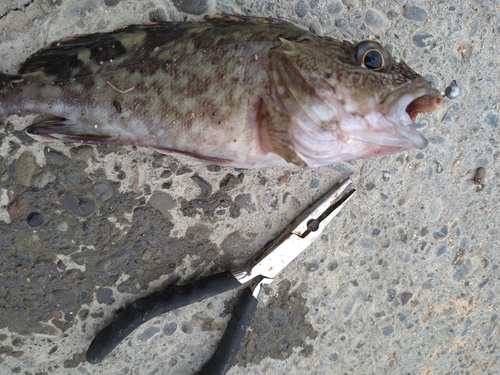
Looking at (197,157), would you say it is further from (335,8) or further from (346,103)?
(335,8)

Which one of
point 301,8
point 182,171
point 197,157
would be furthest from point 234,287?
point 301,8

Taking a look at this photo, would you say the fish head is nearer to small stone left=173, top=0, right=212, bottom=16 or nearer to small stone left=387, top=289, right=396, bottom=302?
small stone left=173, top=0, right=212, bottom=16

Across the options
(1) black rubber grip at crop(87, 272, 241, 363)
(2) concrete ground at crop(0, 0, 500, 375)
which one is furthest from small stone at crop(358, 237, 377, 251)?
(1) black rubber grip at crop(87, 272, 241, 363)

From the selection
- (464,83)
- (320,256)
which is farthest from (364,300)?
(464,83)

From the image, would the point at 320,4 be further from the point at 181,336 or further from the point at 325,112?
the point at 181,336

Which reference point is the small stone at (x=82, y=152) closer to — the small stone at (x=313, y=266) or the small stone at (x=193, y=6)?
the small stone at (x=193, y=6)

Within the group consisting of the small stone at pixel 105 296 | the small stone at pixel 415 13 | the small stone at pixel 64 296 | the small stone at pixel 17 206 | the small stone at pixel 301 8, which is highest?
the small stone at pixel 415 13

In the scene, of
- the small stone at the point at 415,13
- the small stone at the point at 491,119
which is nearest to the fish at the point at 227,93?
the small stone at the point at 415,13
